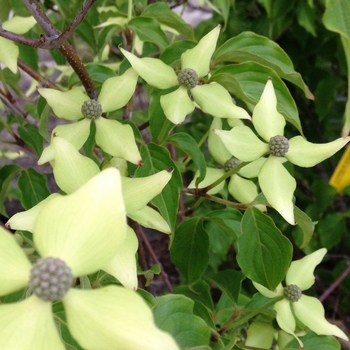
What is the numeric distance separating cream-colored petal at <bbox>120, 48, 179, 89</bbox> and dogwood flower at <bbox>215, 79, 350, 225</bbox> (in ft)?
0.34

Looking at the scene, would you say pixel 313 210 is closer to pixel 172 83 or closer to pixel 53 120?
pixel 172 83

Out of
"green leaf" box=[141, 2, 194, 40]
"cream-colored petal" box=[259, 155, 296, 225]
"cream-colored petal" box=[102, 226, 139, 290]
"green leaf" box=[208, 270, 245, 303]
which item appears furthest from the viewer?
"green leaf" box=[208, 270, 245, 303]

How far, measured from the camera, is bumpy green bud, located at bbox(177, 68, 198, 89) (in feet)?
1.81

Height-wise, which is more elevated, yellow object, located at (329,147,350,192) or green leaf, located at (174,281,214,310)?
yellow object, located at (329,147,350,192)

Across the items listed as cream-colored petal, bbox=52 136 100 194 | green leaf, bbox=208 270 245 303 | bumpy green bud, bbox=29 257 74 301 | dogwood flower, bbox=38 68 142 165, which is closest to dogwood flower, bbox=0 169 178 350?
bumpy green bud, bbox=29 257 74 301

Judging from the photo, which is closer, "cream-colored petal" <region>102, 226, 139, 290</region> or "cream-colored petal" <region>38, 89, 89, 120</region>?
"cream-colored petal" <region>102, 226, 139, 290</region>

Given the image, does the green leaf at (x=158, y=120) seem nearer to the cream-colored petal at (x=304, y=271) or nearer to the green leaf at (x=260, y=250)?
the green leaf at (x=260, y=250)

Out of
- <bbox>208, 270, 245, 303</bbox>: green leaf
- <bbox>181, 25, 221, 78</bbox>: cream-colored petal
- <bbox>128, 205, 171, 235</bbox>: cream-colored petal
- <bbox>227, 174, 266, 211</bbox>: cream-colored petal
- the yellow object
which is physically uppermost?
<bbox>181, 25, 221, 78</bbox>: cream-colored petal

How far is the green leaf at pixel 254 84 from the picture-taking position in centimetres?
57

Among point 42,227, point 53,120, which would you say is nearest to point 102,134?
point 42,227

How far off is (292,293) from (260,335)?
9 centimetres

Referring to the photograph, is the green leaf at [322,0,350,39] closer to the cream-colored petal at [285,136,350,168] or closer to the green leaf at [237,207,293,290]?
the cream-colored petal at [285,136,350,168]

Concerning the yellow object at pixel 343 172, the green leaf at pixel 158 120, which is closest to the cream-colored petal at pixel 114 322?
the green leaf at pixel 158 120

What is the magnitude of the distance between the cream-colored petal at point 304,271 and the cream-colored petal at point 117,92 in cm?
38
